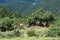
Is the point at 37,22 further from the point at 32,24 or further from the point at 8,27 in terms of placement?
the point at 8,27

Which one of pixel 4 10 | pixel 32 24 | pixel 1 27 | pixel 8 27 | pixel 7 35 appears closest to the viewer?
pixel 7 35

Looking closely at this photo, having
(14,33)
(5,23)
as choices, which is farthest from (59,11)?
(14,33)

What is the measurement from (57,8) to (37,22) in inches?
1899

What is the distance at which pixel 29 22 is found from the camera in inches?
1911

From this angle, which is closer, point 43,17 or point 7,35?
point 7,35

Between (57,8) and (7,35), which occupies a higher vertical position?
(7,35)

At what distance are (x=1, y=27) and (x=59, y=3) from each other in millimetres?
70586

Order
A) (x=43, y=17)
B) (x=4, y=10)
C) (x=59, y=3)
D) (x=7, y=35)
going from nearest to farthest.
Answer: (x=7, y=35)
(x=43, y=17)
(x=4, y=10)
(x=59, y=3)

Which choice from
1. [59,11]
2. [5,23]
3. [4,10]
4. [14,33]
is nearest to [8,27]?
[5,23]

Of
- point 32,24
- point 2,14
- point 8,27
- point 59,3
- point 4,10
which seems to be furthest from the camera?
point 59,3

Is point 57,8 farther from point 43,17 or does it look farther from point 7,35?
point 7,35

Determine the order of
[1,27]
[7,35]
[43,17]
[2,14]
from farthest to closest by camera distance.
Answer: [2,14], [43,17], [1,27], [7,35]

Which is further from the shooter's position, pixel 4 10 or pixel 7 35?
pixel 4 10

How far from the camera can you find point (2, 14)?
6281 cm
